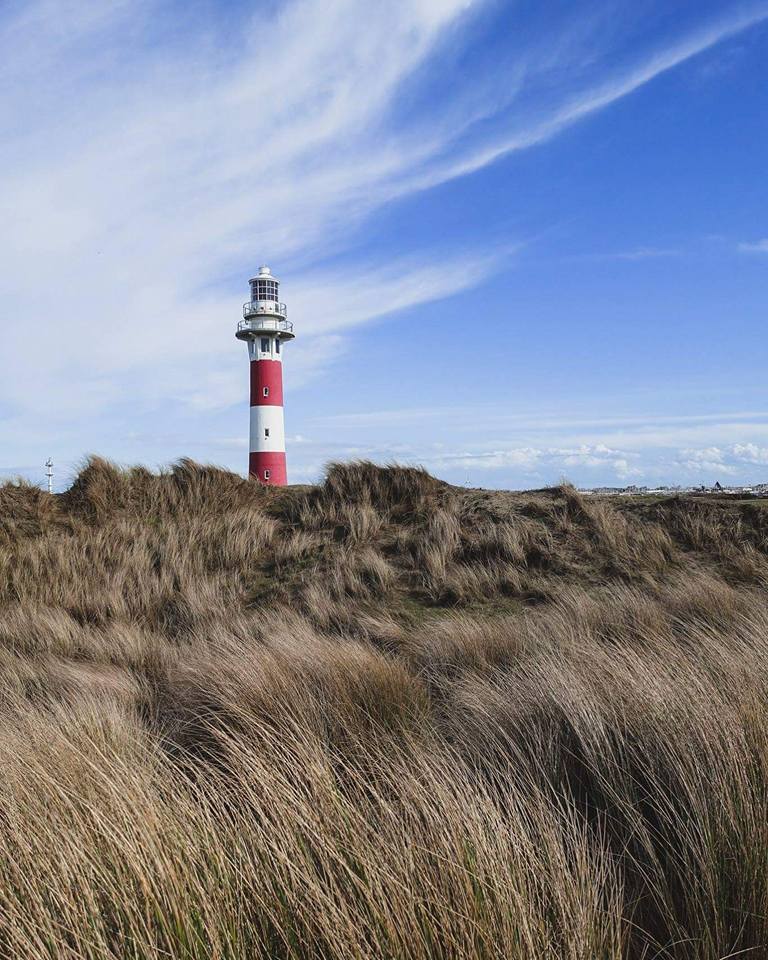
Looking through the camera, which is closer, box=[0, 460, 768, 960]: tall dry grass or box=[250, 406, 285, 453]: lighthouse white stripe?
box=[0, 460, 768, 960]: tall dry grass

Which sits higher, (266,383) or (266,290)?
(266,290)

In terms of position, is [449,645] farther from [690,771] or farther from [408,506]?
[408,506]

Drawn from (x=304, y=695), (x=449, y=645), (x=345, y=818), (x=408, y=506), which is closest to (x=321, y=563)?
(x=408, y=506)

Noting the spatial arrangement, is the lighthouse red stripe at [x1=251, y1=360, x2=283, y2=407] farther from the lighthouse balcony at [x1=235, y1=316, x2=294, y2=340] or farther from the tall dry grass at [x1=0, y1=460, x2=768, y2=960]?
the tall dry grass at [x1=0, y1=460, x2=768, y2=960]

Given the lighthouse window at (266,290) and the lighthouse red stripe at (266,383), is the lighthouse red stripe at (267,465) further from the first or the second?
the lighthouse window at (266,290)

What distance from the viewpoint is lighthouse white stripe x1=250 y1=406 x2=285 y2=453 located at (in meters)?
26.2

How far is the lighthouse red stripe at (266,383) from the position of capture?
88.2ft

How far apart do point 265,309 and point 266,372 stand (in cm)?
262

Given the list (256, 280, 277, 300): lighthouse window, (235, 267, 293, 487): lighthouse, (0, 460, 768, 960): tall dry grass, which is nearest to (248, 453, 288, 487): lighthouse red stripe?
(235, 267, 293, 487): lighthouse

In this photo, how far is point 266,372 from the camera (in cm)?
2741

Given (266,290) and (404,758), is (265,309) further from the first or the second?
(404,758)

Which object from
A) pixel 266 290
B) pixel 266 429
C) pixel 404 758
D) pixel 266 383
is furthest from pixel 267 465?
pixel 404 758

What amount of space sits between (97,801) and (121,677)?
370 cm

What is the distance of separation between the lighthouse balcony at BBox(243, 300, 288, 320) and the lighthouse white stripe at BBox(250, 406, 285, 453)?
13.0 ft
